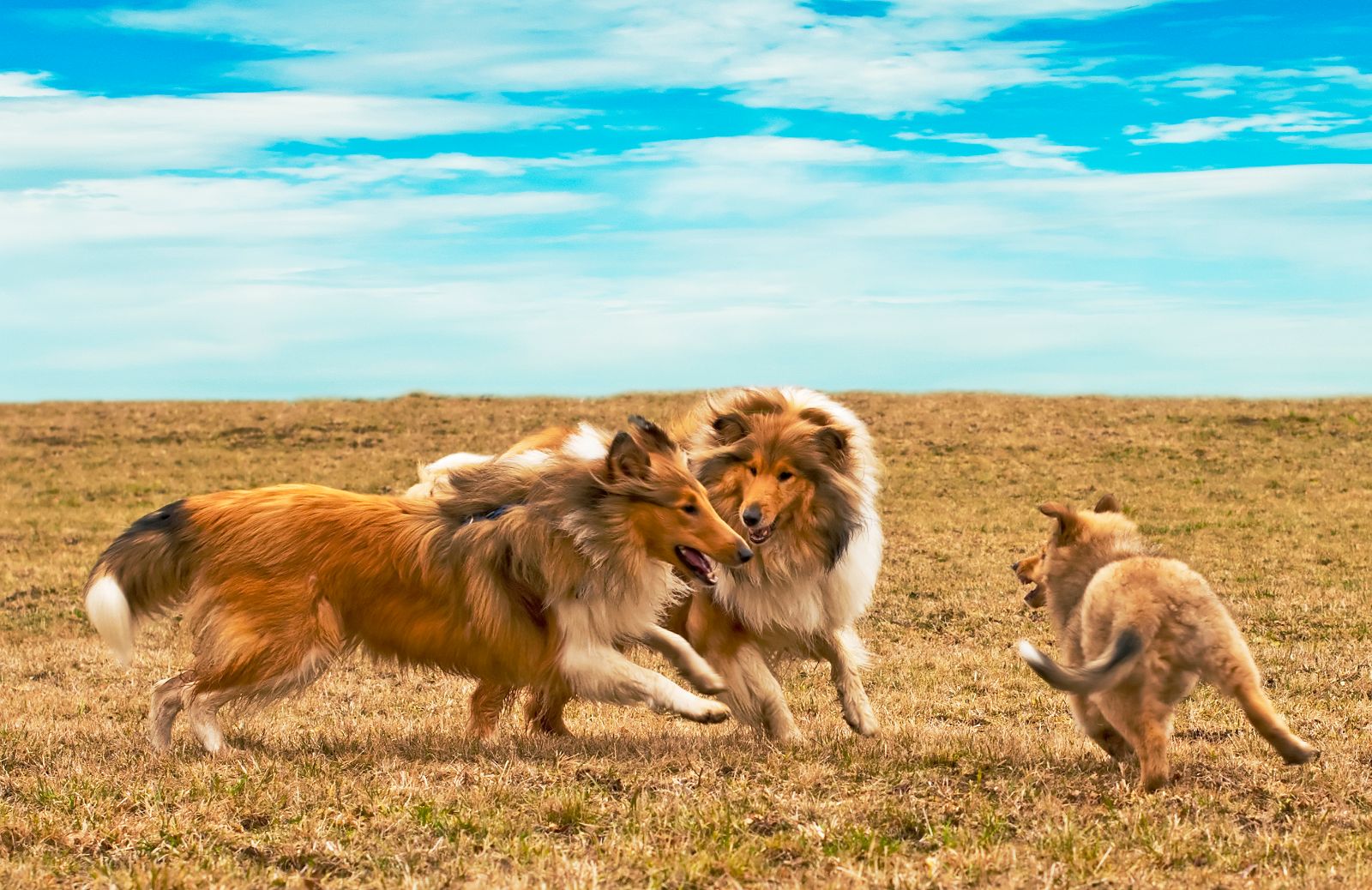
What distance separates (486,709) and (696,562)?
5.74ft

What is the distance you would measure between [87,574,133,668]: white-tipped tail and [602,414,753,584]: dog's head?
259cm

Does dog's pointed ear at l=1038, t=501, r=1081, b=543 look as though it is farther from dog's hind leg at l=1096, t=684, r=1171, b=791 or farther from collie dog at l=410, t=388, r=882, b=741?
dog's hind leg at l=1096, t=684, r=1171, b=791

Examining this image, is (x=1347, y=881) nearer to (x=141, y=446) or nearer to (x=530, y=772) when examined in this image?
(x=530, y=772)

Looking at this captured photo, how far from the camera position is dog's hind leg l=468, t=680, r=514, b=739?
6973 mm

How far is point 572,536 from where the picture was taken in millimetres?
6094

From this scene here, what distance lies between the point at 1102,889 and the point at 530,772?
8.26 ft

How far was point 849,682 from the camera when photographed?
274 inches

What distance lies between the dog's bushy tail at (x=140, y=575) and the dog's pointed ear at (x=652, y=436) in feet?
8.04

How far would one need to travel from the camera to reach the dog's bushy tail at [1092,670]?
507cm

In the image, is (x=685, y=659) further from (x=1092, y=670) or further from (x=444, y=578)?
(x=1092, y=670)

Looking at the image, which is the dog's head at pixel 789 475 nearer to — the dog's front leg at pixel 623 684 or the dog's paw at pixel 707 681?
the dog's paw at pixel 707 681

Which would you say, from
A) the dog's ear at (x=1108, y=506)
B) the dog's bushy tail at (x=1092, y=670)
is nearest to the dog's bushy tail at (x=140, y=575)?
the dog's bushy tail at (x=1092, y=670)

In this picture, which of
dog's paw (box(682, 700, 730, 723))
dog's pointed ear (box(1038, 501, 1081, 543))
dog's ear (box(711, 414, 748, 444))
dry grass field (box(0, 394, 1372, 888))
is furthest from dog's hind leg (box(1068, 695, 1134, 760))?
dog's ear (box(711, 414, 748, 444))

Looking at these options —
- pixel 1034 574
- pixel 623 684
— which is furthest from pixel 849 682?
pixel 623 684
